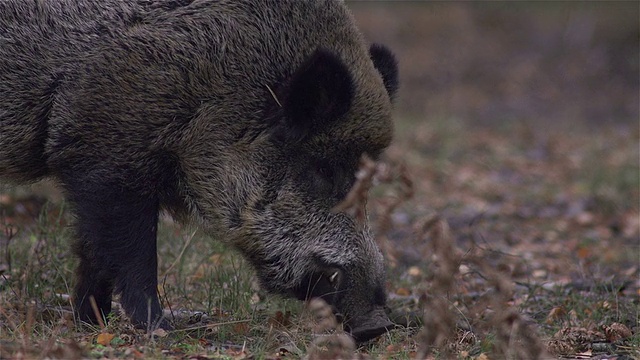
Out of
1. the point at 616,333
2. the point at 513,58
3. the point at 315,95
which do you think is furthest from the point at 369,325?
the point at 513,58

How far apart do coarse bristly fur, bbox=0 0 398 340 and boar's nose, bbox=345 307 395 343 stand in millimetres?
78

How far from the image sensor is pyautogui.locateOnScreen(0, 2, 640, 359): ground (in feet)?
14.0

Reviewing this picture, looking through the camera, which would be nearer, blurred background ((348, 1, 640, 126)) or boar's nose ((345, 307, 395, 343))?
boar's nose ((345, 307, 395, 343))

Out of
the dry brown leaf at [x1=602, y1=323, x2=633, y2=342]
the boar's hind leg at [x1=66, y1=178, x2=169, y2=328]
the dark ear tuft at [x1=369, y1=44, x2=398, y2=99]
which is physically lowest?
the dry brown leaf at [x1=602, y1=323, x2=633, y2=342]

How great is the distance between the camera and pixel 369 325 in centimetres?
445

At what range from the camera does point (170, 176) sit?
491 cm

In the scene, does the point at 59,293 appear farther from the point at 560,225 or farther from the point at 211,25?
the point at 560,225

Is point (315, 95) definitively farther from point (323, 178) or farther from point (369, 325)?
point (369, 325)

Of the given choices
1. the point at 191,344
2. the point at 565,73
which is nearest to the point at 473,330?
the point at 191,344

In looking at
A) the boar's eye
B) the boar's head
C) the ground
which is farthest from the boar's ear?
the ground

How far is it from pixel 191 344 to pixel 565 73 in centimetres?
1647

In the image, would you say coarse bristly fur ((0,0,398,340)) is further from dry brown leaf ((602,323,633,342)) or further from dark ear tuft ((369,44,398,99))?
dry brown leaf ((602,323,633,342))

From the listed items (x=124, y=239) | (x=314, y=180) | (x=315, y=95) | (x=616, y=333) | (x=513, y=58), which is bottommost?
(x=513, y=58)

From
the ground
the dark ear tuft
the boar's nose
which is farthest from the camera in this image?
the dark ear tuft
